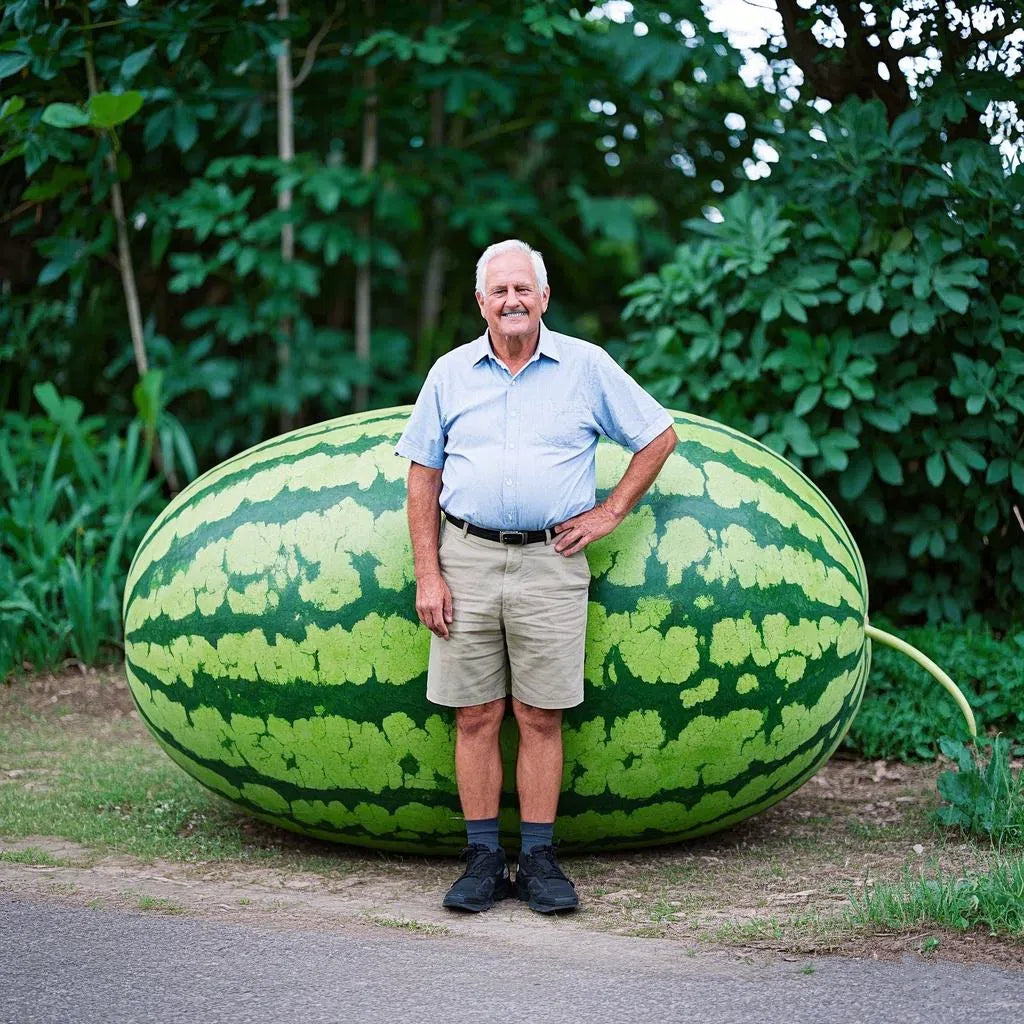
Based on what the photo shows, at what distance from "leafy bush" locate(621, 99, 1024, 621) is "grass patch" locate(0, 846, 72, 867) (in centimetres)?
269

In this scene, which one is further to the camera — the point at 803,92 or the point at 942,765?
the point at 803,92

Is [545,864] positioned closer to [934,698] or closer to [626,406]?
[626,406]

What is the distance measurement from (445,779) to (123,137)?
14.7ft

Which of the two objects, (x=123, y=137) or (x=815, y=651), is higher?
(x=123, y=137)

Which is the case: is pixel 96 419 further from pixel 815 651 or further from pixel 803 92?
pixel 815 651

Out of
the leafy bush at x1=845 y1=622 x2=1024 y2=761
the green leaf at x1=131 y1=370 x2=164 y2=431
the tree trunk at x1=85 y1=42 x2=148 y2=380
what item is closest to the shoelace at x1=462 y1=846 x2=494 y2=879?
the leafy bush at x1=845 y1=622 x2=1024 y2=761

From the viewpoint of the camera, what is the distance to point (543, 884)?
314 cm

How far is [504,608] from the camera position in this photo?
3.20 m

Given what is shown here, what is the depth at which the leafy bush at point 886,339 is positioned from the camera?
4.52m

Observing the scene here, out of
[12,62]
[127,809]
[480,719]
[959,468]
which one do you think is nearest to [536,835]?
[480,719]

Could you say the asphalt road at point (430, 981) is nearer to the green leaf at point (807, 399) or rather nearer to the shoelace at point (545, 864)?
the shoelace at point (545, 864)

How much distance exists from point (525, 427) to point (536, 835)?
0.98m

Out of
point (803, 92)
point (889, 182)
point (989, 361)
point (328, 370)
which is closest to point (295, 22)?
point (328, 370)

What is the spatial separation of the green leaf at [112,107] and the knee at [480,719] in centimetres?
353
